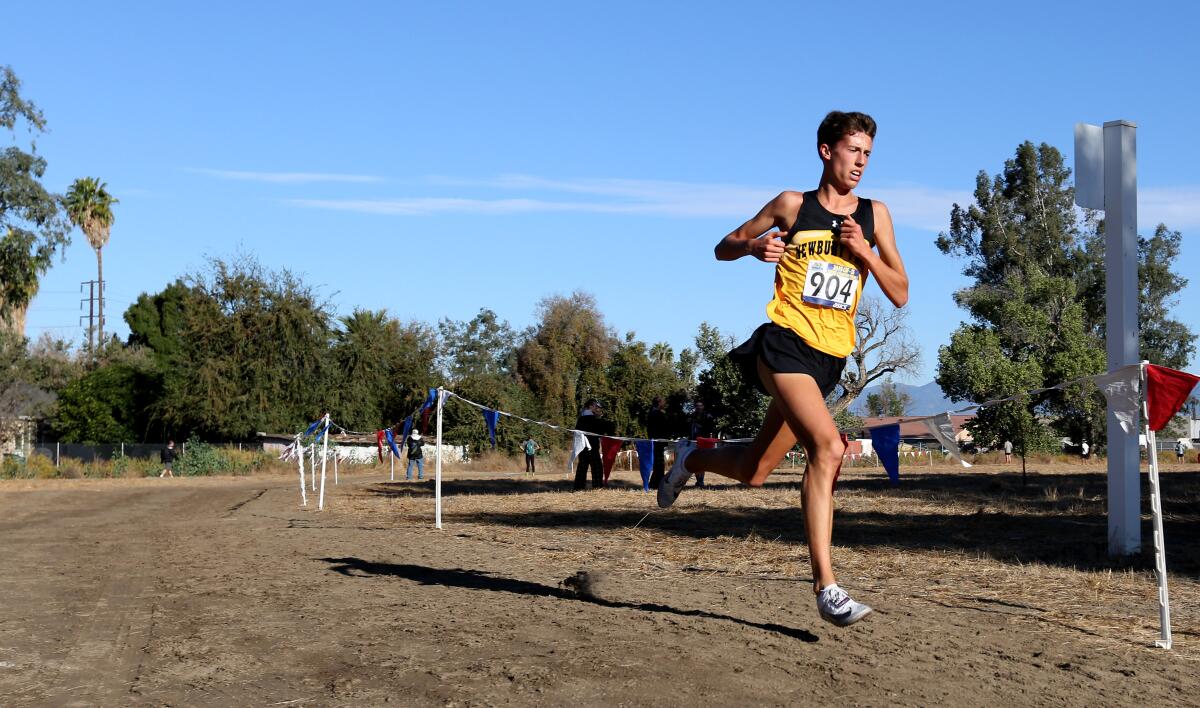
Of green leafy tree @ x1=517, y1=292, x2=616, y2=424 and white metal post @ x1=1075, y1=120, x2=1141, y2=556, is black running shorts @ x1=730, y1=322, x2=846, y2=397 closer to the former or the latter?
white metal post @ x1=1075, y1=120, x2=1141, y2=556

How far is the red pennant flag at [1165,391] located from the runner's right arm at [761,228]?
2017mm

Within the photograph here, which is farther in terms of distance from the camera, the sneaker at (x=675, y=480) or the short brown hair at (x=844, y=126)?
the sneaker at (x=675, y=480)

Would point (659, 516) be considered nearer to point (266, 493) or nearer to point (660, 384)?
point (266, 493)

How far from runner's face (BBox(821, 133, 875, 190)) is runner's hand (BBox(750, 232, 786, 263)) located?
17.1 inches

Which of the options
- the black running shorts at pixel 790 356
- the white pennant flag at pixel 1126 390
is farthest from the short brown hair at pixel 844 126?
the white pennant flag at pixel 1126 390

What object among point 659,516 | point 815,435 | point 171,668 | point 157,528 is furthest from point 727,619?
point 157,528

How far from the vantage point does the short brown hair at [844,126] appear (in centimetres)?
512

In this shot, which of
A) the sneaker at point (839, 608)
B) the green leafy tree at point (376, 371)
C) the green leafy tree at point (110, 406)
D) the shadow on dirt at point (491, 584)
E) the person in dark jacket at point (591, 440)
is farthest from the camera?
the green leafy tree at point (110, 406)

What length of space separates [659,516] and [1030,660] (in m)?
8.43

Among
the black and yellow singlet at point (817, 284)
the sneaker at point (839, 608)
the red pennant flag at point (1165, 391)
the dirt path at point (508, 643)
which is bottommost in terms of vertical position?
the dirt path at point (508, 643)

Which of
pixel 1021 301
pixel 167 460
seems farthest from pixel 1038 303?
pixel 167 460

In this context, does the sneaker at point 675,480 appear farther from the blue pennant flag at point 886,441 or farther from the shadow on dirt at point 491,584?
the blue pennant flag at point 886,441

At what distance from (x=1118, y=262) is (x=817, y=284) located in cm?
505

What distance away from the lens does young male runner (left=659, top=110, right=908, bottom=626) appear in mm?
4934
